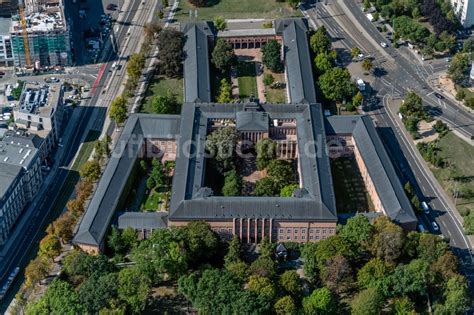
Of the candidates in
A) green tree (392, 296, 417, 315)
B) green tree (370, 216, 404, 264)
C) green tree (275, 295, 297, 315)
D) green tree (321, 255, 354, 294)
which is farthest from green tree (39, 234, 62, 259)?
green tree (392, 296, 417, 315)

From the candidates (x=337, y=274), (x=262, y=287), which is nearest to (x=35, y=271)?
(x=262, y=287)

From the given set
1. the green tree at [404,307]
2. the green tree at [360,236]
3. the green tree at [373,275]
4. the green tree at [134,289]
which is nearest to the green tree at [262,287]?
the green tree at [373,275]

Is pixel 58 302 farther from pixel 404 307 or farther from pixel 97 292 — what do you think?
pixel 404 307

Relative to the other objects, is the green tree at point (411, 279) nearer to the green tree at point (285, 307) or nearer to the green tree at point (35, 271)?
the green tree at point (285, 307)

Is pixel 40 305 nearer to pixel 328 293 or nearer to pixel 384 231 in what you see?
pixel 328 293

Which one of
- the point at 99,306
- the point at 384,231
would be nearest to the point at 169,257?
the point at 99,306

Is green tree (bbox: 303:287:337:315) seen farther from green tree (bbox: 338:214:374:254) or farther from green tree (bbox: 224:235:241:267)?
green tree (bbox: 224:235:241:267)
